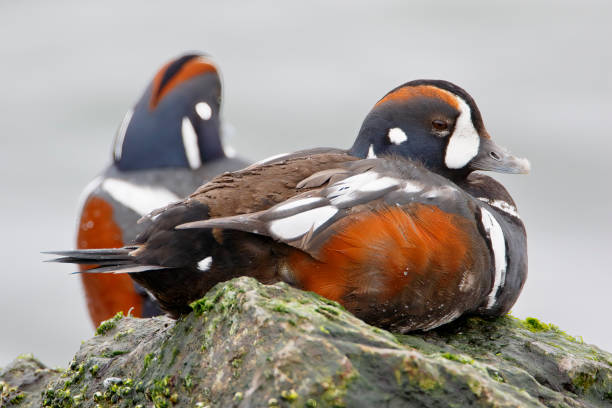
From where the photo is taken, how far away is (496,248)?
14.1 feet

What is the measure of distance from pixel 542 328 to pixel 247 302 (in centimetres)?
203

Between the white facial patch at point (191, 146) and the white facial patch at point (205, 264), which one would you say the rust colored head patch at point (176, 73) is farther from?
the white facial patch at point (205, 264)

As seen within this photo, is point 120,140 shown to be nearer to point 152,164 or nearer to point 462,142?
point 152,164

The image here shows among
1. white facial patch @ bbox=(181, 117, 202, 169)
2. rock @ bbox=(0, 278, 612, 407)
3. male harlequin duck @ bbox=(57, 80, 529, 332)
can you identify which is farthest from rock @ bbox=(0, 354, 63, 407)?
white facial patch @ bbox=(181, 117, 202, 169)

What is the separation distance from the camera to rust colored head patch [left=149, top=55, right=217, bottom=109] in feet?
28.7

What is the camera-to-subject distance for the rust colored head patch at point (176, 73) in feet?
28.7

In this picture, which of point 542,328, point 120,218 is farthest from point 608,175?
point 542,328

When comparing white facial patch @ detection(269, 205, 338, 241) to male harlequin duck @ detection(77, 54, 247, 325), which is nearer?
white facial patch @ detection(269, 205, 338, 241)

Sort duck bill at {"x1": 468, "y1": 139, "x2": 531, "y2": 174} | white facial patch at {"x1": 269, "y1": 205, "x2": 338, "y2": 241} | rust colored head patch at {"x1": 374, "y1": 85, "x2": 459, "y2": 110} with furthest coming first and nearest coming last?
duck bill at {"x1": 468, "y1": 139, "x2": 531, "y2": 174} < rust colored head patch at {"x1": 374, "y1": 85, "x2": 459, "y2": 110} < white facial patch at {"x1": 269, "y1": 205, "x2": 338, "y2": 241}

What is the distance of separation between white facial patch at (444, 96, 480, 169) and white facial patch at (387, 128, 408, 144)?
0.85ft

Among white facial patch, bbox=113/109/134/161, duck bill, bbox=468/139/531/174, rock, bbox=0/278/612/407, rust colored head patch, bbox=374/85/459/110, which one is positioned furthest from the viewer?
white facial patch, bbox=113/109/134/161

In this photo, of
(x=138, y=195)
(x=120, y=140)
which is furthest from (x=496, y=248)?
(x=120, y=140)

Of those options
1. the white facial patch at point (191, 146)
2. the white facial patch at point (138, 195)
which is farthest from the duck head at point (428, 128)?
the white facial patch at point (191, 146)

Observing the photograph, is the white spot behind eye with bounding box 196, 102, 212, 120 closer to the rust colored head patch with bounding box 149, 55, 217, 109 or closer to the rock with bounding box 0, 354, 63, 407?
the rust colored head patch with bounding box 149, 55, 217, 109
